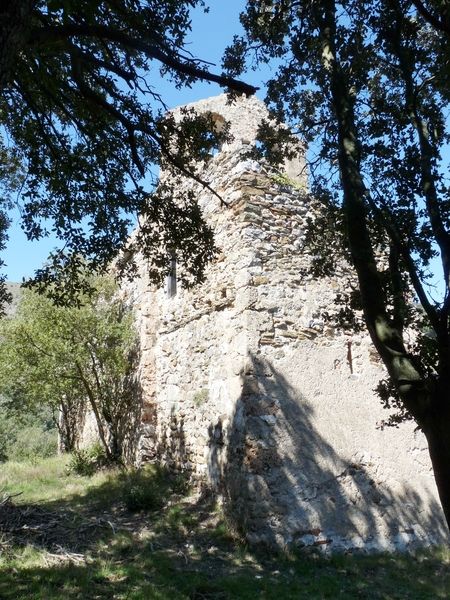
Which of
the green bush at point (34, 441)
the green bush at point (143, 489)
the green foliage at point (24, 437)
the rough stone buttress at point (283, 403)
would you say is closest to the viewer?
the rough stone buttress at point (283, 403)

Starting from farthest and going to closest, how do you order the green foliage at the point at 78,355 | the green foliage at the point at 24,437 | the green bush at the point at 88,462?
the green foliage at the point at 24,437 → the green bush at the point at 88,462 → the green foliage at the point at 78,355

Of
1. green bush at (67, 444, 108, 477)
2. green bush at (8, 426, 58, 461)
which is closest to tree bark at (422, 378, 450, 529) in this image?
green bush at (67, 444, 108, 477)

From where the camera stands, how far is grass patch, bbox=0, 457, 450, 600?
568cm

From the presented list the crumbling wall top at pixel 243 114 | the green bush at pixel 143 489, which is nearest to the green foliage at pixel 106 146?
the green bush at pixel 143 489

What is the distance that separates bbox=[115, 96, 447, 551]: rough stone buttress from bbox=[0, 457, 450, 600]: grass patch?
0.41 metres

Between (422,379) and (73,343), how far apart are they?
8921 mm

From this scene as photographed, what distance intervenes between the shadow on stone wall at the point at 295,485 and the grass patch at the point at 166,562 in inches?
11.5

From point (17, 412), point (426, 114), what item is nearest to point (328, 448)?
point (426, 114)

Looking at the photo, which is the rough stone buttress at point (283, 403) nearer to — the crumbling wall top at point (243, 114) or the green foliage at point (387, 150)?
the green foliage at point (387, 150)

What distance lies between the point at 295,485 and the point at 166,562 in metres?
1.98

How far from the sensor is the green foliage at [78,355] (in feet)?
38.4

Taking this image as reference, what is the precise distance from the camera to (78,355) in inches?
459

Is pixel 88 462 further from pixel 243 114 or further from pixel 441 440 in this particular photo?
pixel 243 114

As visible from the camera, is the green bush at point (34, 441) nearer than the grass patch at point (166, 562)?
No
